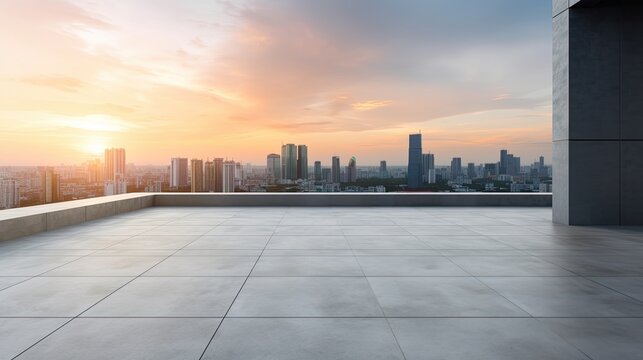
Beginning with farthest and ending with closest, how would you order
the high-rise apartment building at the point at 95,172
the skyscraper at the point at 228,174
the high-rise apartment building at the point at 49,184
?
1. the skyscraper at the point at 228,174
2. the high-rise apartment building at the point at 95,172
3. the high-rise apartment building at the point at 49,184

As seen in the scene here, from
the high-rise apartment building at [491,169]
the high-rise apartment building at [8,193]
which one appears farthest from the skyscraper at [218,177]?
the high-rise apartment building at [491,169]

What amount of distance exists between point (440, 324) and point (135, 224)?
1112 centimetres

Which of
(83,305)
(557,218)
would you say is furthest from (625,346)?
(557,218)

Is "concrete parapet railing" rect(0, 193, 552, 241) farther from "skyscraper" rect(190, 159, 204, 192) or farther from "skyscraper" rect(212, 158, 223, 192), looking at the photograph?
"skyscraper" rect(212, 158, 223, 192)

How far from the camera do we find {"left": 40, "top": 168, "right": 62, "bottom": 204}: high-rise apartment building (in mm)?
37156

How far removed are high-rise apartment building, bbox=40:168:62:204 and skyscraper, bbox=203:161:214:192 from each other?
60.5 feet

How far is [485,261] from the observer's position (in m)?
7.69

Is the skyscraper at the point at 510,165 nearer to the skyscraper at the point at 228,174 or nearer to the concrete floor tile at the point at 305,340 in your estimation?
the skyscraper at the point at 228,174

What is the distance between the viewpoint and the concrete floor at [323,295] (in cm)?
401

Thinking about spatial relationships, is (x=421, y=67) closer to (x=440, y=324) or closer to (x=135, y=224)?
(x=135, y=224)

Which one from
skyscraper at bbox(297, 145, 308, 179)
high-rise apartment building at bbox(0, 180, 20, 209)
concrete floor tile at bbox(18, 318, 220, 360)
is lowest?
concrete floor tile at bbox(18, 318, 220, 360)

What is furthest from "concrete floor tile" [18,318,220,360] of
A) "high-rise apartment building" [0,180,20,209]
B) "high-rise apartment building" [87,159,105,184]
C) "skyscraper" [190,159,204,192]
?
"skyscraper" [190,159,204,192]

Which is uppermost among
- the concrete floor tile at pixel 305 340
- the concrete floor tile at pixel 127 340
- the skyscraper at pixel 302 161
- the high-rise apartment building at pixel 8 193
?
the skyscraper at pixel 302 161

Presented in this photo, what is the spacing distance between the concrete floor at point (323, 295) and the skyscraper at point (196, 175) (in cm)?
4508
